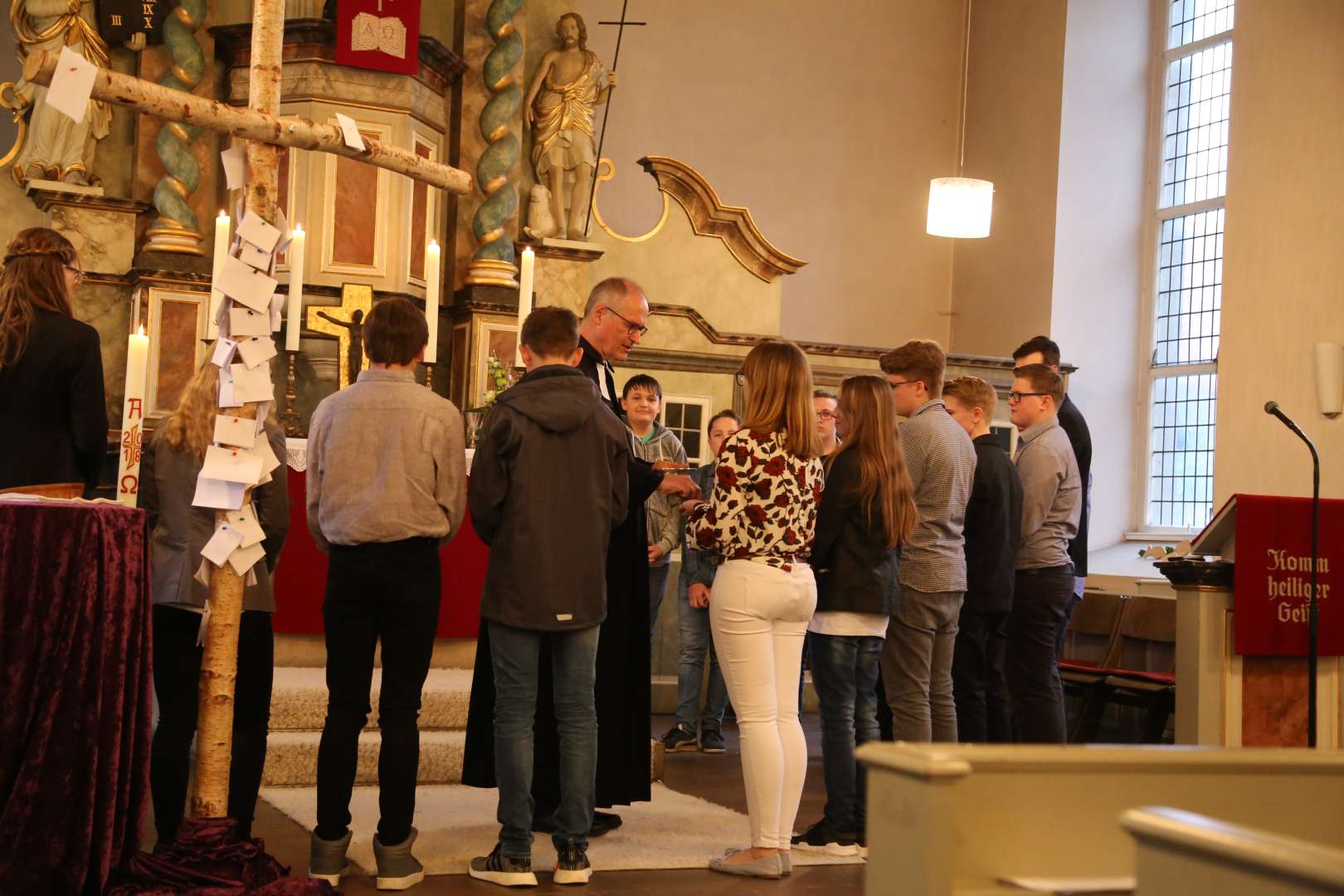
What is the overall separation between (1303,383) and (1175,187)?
322 centimetres

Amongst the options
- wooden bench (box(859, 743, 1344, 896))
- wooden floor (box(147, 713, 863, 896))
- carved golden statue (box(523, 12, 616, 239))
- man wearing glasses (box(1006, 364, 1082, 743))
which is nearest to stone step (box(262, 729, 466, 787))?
wooden floor (box(147, 713, 863, 896))

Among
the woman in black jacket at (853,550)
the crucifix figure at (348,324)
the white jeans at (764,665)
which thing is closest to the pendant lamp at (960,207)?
the crucifix figure at (348,324)

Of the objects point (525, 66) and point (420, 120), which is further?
point (525, 66)

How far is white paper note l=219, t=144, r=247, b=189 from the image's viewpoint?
3588mm

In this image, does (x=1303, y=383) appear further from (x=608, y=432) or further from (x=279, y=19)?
(x=279, y=19)

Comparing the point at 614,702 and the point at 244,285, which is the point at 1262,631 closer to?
the point at 614,702

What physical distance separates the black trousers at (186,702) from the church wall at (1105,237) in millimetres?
9383

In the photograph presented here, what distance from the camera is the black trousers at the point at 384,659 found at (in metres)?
3.88

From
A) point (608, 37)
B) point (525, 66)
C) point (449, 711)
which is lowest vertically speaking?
point (449, 711)

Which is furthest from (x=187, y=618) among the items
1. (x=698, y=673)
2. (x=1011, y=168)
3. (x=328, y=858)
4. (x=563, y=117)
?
(x=1011, y=168)

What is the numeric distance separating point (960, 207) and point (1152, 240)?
3204mm

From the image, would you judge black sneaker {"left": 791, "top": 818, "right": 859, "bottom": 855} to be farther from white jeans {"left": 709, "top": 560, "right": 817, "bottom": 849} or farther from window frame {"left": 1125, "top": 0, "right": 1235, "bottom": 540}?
window frame {"left": 1125, "top": 0, "right": 1235, "bottom": 540}

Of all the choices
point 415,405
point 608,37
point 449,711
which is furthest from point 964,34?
point 415,405

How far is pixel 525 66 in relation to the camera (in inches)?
394
